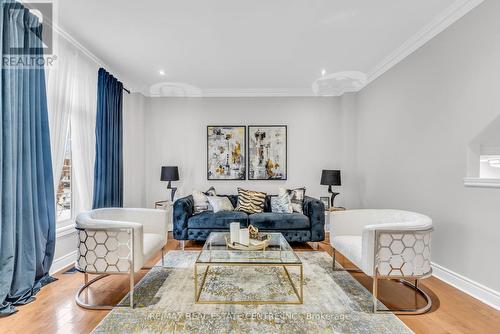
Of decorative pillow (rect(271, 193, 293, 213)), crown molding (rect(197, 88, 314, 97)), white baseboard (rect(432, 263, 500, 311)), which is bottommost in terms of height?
white baseboard (rect(432, 263, 500, 311))

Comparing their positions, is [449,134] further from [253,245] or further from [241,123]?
[241,123]

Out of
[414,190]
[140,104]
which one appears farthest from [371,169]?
[140,104]

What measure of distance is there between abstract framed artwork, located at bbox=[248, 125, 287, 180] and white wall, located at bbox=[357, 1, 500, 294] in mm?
1772

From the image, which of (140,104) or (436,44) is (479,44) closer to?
(436,44)

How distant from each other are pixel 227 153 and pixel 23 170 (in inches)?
121

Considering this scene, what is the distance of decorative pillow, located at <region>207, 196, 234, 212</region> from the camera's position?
4301mm

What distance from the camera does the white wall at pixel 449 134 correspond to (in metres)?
2.37

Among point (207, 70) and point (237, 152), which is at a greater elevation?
point (207, 70)

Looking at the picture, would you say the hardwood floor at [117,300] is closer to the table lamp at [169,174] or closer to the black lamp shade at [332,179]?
the black lamp shade at [332,179]

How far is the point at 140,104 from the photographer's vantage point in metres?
4.99

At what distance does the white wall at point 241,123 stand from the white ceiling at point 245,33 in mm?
796

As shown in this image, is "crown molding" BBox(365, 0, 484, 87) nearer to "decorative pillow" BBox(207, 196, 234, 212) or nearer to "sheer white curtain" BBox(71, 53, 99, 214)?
"decorative pillow" BBox(207, 196, 234, 212)

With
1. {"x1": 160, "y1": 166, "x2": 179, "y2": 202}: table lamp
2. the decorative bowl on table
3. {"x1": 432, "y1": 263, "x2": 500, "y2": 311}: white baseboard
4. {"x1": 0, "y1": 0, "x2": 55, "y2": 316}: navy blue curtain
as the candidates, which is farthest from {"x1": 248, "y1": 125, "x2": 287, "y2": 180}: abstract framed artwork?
{"x1": 0, "y1": 0, "x2": 55, "y2": 316}: navy blue curtain

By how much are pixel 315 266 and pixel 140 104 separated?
4.13 metres
